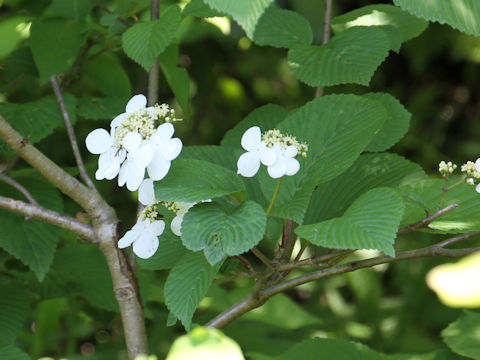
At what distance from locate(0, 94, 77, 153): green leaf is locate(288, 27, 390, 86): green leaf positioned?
0.41 metres

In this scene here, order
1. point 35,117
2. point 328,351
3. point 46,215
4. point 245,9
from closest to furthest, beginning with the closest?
point 245,9 → point 46,215 → point 328,351 → point 35,117

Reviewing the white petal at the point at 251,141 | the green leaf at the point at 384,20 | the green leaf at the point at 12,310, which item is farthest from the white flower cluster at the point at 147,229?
the green leaf at the point at 384,20

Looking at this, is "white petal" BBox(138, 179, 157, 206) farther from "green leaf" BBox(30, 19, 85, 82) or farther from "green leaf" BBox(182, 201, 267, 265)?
"green leaf" BBox(30, 19, 85, 82)

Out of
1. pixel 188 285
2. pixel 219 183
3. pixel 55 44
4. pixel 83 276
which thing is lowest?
pixel 83 276

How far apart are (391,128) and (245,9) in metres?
0.39

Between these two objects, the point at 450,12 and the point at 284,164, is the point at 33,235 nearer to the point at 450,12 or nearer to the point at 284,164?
the point at 284,164

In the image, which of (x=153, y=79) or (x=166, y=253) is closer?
(x=166, y=253)

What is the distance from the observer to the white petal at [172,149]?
770 mm

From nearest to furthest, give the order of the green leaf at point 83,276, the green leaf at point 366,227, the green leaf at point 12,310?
the green leaf at point 366,227 < the green leaf at point 12,310 < the green leaf at point 83,276

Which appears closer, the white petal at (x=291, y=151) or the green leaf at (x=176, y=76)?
the white petal at (x=291, y=151)

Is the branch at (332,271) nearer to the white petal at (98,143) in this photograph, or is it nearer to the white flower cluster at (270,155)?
the white flower cluster at (270,155)

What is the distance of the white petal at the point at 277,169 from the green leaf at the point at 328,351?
38 cm

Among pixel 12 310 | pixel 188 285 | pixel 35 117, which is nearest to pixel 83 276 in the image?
pixel 12 310

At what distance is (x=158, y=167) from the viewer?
0.77 m
